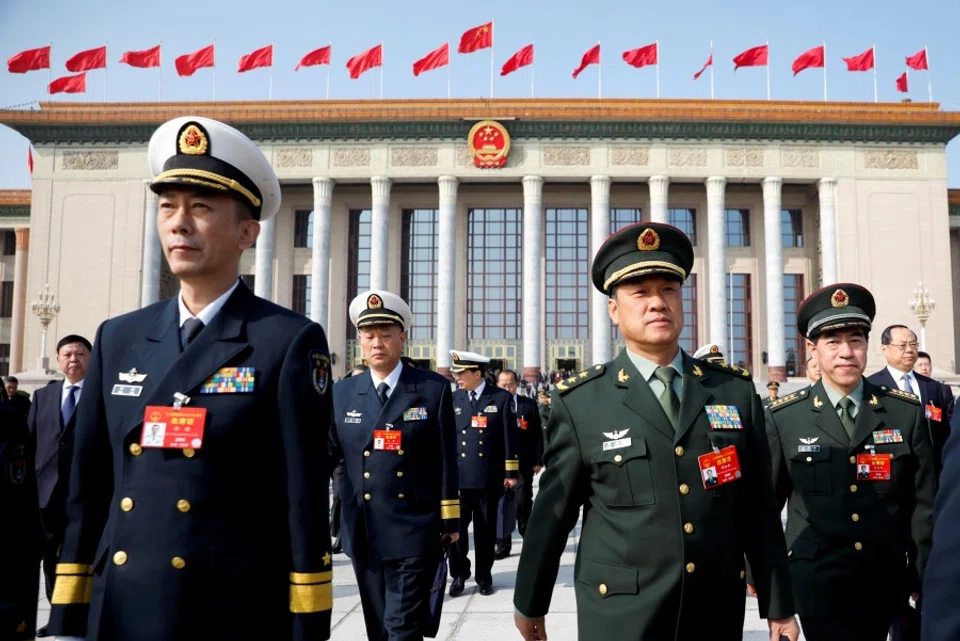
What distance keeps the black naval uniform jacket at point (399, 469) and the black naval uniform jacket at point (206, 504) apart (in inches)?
102

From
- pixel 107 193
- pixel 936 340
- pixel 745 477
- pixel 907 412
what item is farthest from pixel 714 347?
pixel 107 193

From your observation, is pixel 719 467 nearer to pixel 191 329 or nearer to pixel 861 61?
pixel 191 329

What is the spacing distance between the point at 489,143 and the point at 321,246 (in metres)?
9.52

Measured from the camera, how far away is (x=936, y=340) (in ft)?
116

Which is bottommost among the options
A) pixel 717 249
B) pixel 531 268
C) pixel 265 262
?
pixel 531 268

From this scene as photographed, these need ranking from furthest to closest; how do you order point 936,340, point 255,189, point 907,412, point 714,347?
point 936,340 < point 714,347 < point 907,412 < point 255,189

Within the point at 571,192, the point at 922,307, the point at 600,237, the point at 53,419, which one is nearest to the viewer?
the point at 53,419

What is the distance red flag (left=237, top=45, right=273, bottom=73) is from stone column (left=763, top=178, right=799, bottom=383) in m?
24.0

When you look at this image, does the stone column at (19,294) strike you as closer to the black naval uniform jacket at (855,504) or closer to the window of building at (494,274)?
the window of building at (494,274)

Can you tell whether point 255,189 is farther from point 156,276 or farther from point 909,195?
point 909,195

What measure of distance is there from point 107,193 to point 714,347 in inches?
1424

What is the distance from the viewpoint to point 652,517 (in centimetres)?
288

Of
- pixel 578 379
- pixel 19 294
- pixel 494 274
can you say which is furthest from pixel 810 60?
pixel 19 294

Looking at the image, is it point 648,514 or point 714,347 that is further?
point 714,347
